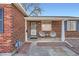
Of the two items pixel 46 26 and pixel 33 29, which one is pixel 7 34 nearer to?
pixel 33 29

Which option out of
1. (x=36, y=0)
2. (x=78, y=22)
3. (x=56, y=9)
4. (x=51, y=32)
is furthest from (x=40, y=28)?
(x=36, y=0)

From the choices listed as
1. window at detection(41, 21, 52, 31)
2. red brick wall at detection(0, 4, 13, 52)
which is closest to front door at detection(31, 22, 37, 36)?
window at detection(41, 21, 52, 31)

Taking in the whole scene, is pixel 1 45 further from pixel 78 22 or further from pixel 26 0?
pixel 78 22

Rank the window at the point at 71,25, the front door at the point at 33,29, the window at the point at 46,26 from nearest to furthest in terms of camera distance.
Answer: the front door at the point at 33,29
the window at the point at 46,26
the window at the point at 71,25

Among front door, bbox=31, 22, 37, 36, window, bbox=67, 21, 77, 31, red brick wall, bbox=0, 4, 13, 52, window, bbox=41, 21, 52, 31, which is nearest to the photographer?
red brick wall, bbox=0, 4, 13, 52

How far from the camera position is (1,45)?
829 cm

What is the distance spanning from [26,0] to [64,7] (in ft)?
53.1

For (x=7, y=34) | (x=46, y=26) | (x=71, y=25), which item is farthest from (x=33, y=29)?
(x=7, y=34)

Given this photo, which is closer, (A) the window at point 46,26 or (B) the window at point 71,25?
(A) the window at point 46,26

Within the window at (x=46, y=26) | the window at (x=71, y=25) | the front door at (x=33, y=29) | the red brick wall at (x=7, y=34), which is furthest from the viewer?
the window at (x=71, y=25)

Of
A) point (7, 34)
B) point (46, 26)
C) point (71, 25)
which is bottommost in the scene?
point (7, 34)

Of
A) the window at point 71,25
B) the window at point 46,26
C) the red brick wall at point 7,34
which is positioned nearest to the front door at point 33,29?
the window at point 46,26

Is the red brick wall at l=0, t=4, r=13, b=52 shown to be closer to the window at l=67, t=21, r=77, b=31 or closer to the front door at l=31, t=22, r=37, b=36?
the front door at l=31, t=22, r=37, b=36

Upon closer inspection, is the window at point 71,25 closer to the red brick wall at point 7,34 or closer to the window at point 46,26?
the window at point 46,26
